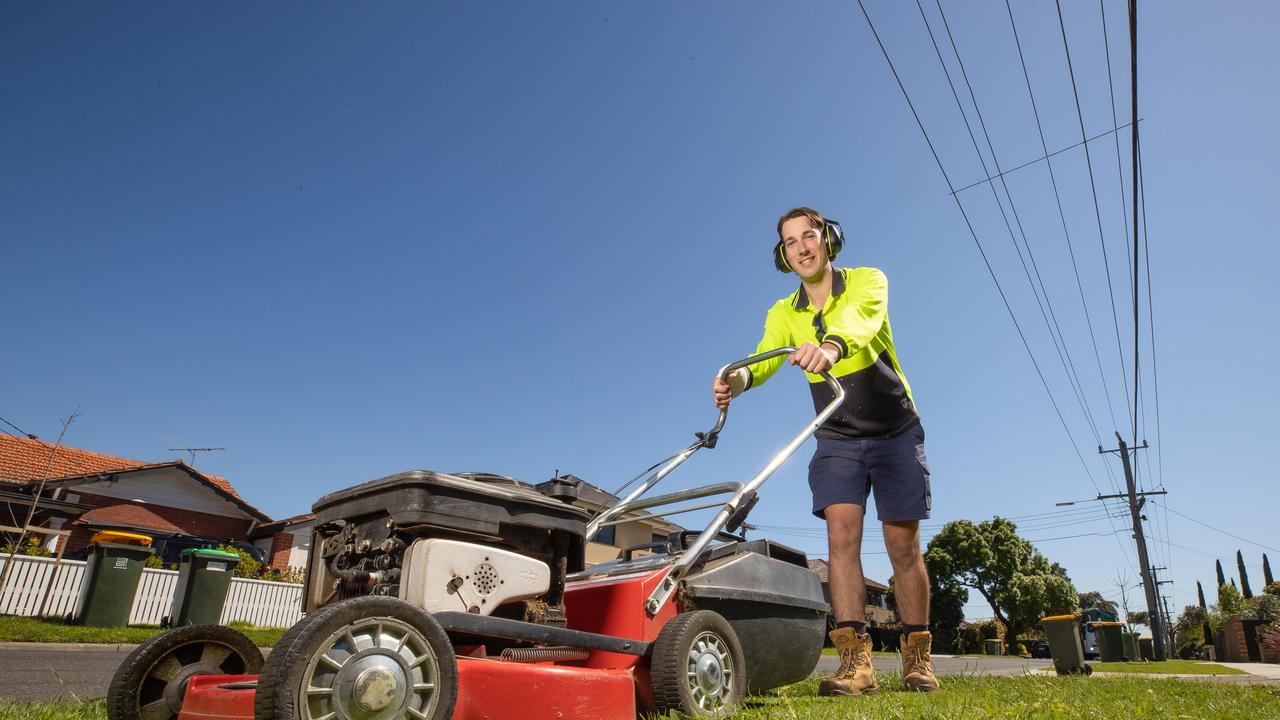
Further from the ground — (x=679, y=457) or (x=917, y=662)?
(x=679, y=457)

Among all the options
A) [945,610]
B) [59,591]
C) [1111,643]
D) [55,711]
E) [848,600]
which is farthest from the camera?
[945,610]

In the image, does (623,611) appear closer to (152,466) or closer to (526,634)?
(526,634)

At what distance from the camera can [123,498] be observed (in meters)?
23.9

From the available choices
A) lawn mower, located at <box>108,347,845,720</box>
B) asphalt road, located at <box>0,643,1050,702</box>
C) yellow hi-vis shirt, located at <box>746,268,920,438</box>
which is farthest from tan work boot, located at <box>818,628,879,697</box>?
asphalt road, located at <box>0,643,1050,702</box>

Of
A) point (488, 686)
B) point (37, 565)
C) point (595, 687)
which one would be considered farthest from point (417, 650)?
point (37, 565)

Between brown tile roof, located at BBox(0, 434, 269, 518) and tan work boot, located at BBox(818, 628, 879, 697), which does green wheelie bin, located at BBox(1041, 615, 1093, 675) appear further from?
brown tile roof, located at BBox(0, 434, 269, 518)

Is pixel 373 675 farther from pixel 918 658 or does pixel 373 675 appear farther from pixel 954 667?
pixel 954 667

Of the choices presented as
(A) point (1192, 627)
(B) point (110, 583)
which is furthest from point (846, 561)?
(A) point (1192, 627)

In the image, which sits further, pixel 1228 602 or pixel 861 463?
pixel 1228 602

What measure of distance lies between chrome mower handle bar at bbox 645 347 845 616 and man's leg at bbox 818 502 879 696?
25.4 inches

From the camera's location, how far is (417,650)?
6.37 ft

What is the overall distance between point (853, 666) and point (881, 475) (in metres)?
0.99

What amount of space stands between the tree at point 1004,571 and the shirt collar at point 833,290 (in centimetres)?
4187

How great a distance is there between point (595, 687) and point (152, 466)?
2795 cm
